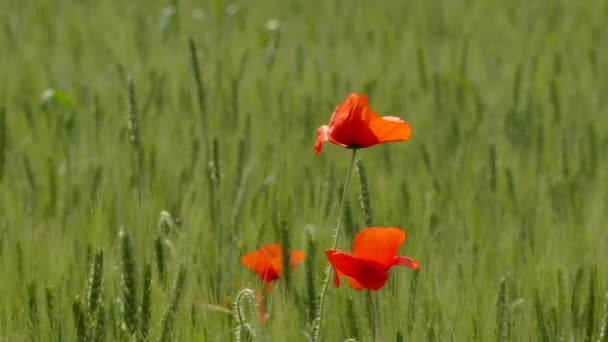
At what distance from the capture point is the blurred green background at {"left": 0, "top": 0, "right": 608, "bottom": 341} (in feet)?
4.76

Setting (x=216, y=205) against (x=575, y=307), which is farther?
(x=216, y=205)

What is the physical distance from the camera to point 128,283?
1325 mm

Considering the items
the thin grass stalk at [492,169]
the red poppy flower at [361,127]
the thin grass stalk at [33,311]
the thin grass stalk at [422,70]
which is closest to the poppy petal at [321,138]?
the red poppy flower at [361,127]

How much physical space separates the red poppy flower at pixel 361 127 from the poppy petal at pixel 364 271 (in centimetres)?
14

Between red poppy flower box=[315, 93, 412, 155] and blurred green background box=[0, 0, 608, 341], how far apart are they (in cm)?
23

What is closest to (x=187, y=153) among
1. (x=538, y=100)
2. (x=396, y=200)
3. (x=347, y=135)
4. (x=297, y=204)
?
(x=297, y=204)

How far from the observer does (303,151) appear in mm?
2479

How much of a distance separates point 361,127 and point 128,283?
347mm

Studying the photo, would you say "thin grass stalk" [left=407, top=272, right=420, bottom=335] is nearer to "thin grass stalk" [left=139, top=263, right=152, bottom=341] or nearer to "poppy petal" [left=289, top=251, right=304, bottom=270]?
"poppy petal" [left=289, top=251, right=304, bottom=270]

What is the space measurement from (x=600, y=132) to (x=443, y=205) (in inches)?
31.6

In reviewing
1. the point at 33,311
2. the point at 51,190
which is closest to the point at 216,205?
the point at 51,190

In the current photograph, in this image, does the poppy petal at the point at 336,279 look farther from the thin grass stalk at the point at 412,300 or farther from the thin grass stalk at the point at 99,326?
the thin grass stalk at the point at 99,326

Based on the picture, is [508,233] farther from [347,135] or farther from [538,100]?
[538,100]

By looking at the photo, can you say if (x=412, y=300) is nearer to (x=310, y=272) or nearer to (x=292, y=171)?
(x=310, y=272)
